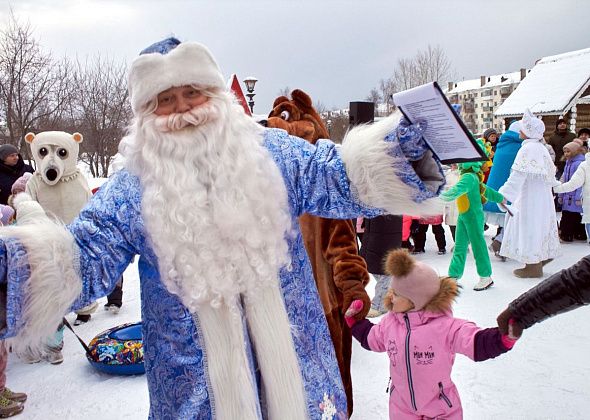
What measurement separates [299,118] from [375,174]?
1796mm

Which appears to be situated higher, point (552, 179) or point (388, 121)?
point (388, 121)

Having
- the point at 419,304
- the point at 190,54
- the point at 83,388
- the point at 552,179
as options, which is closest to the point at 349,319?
the point at 419,304

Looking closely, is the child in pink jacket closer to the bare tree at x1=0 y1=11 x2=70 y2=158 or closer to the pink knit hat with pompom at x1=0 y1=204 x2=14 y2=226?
the pink knit hat with pompom at x1=0 y1=204 x2=14 y2=226

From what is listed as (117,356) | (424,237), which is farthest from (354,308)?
(424,237)

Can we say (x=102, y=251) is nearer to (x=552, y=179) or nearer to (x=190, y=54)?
(x=190, y=54)

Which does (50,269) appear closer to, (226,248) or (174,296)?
(174,296)

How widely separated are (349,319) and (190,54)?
154 cm

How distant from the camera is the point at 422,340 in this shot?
2475mm

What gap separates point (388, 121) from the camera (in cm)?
157

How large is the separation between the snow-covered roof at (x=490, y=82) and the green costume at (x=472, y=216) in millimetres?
63045

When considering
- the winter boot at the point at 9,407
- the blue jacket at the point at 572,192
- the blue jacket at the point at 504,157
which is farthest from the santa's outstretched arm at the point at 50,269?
the blue jacket at the point at 572,192

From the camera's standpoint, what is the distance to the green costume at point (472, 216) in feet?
17.9

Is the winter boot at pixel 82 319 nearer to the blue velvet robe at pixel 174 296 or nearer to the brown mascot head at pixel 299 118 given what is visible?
the brown mascot head at pixel 299 118

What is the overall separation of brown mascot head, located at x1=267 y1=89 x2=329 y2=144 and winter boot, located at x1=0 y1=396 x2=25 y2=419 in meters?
2.64
